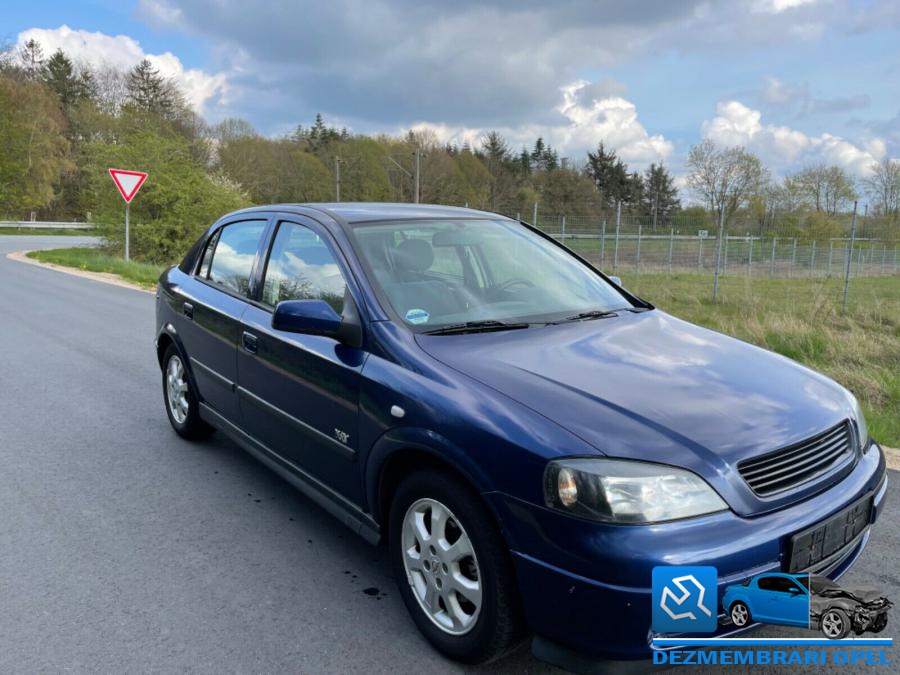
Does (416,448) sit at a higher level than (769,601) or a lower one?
higher

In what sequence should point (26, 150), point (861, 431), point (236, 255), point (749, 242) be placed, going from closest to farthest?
1. point (861, 431)
2. point (236, 255)
3. point (749, 242)
4. point (26, 150)

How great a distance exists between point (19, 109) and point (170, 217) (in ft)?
122

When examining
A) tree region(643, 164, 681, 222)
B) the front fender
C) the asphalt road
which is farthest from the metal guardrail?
tree region(643, 164, 681, 222)

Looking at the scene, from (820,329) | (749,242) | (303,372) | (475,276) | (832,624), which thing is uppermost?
(749,242)

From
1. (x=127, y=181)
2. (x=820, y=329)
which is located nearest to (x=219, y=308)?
(x=820, y=329)

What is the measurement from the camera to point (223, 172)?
32562 mm

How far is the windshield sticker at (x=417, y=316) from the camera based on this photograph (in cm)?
296

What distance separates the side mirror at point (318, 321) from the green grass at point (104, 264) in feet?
43.7

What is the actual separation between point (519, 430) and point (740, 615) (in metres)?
0.85

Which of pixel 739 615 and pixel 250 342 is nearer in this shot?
pixel 739 615

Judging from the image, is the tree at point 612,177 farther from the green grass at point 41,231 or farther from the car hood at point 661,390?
the car hood at point 661,390

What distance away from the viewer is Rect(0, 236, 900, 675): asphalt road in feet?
8.48

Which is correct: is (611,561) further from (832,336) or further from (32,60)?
(32,60)

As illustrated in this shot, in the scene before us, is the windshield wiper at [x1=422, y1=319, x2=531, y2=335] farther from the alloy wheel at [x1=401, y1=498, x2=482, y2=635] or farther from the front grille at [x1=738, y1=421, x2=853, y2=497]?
the front grille at [x1=738, y1=421, x2=853, y2=497]
